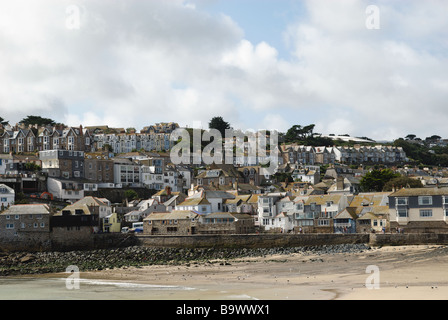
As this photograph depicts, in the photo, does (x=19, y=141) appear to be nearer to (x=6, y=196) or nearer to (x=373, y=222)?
A: (x=6, y=196)

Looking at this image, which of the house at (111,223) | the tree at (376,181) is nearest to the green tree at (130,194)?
the house at (111,223)

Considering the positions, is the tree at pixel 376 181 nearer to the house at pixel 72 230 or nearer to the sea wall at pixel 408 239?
the sea wall at pixel 408 239

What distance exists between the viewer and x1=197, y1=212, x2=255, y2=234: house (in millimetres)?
56594

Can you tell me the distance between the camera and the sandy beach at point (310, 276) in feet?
95.5

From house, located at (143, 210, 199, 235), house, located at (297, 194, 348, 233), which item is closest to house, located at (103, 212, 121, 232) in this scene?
house, located at (143, 210, 199, 235)

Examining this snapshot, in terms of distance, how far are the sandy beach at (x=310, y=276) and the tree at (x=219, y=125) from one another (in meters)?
95.6

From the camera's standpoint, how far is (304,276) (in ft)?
119

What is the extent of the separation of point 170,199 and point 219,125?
2879 inches

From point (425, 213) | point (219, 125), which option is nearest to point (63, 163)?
point (425, 213)

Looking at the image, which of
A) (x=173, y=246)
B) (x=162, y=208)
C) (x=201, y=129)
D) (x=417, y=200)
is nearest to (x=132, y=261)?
(x=173, y=246)

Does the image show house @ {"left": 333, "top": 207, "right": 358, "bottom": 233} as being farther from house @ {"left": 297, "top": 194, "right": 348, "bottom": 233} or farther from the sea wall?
the sea wall

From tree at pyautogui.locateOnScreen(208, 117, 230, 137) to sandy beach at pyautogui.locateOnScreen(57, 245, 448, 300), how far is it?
9564cm
